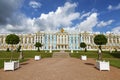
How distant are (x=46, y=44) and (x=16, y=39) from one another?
7293 centimetres

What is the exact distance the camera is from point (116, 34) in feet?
346

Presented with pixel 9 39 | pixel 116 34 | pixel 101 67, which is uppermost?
pixel 116 34

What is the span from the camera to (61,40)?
94312 millimetres

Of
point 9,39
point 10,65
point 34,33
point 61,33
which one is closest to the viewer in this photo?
point 10,65

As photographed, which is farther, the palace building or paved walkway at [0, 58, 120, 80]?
the palace building

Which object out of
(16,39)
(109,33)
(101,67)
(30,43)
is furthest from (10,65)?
(109,33)

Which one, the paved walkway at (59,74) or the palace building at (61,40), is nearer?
the paved walkway at (59,74)

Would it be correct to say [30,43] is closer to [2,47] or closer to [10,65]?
[2,47]

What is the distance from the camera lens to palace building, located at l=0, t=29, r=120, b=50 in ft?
308

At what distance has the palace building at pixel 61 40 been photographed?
93912 mm

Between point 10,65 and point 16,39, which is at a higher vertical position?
point 16,39

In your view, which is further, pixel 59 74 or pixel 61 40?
pixel 61 40

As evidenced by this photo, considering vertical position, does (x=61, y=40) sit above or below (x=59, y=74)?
above

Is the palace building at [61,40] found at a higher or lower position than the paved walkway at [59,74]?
higher
